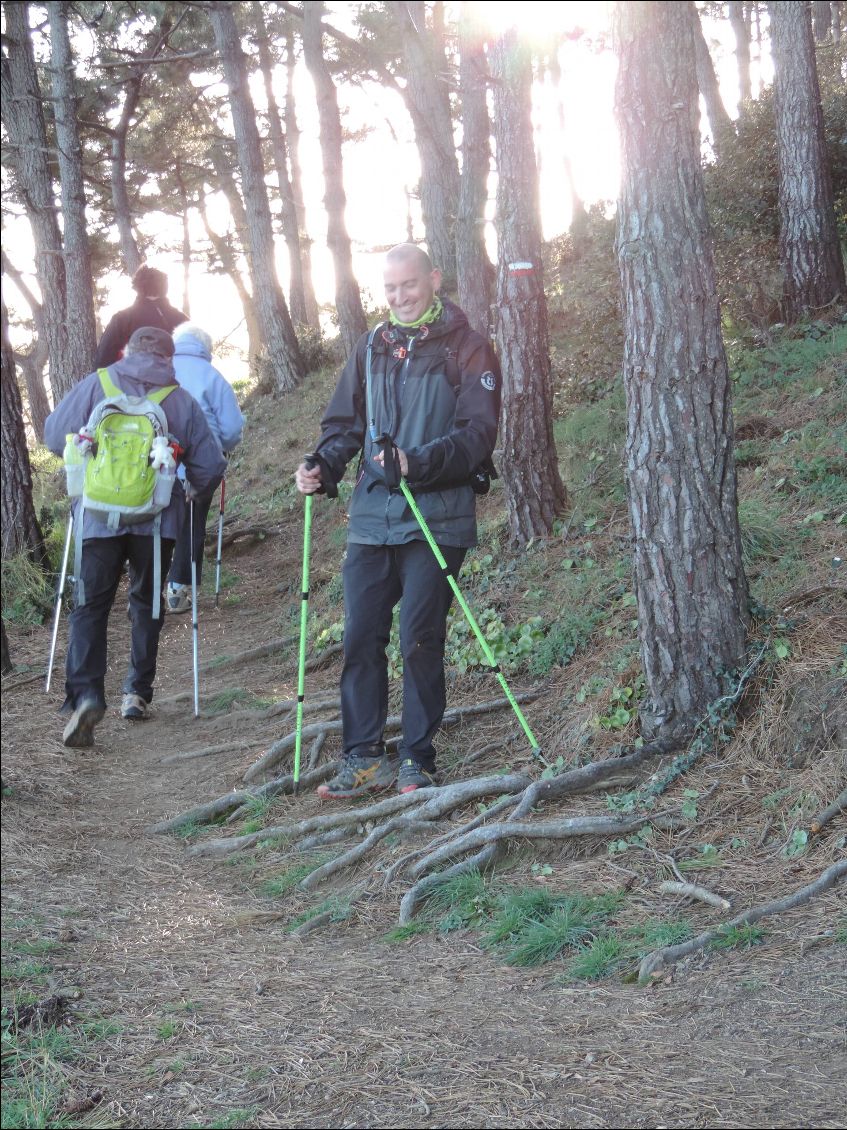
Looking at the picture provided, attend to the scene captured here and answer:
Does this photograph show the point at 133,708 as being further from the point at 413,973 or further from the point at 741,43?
the point at 741,43

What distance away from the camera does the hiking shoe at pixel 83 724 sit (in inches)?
211

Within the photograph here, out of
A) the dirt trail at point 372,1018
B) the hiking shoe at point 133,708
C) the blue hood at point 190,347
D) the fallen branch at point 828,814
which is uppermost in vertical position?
the blue hood at point 190,347

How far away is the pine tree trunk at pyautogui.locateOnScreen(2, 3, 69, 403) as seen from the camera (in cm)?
1086

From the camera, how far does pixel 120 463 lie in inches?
220

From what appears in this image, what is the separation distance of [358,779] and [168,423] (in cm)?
235

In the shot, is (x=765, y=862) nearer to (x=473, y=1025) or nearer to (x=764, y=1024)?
(x=764, y=1024)

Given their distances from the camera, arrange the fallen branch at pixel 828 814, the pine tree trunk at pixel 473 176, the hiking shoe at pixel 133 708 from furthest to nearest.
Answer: the pine tree trunk at pixel 473 176
the hiking shoe at pixel 133 708
the fallen branch at pixel 828 814

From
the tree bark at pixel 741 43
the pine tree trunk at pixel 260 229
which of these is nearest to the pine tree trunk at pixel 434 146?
the pine tree trunk at pixel 260 229

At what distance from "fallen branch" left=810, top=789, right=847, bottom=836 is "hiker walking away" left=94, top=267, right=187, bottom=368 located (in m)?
5.79

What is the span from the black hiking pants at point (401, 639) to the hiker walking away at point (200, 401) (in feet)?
9.32

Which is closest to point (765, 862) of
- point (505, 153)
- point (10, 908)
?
point (10, 908)

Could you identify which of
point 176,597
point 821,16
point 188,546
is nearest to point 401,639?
point 188,546

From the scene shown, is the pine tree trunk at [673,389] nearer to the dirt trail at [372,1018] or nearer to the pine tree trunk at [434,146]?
the dirt trail at [372,1018]

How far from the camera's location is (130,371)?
5797 millimetres
